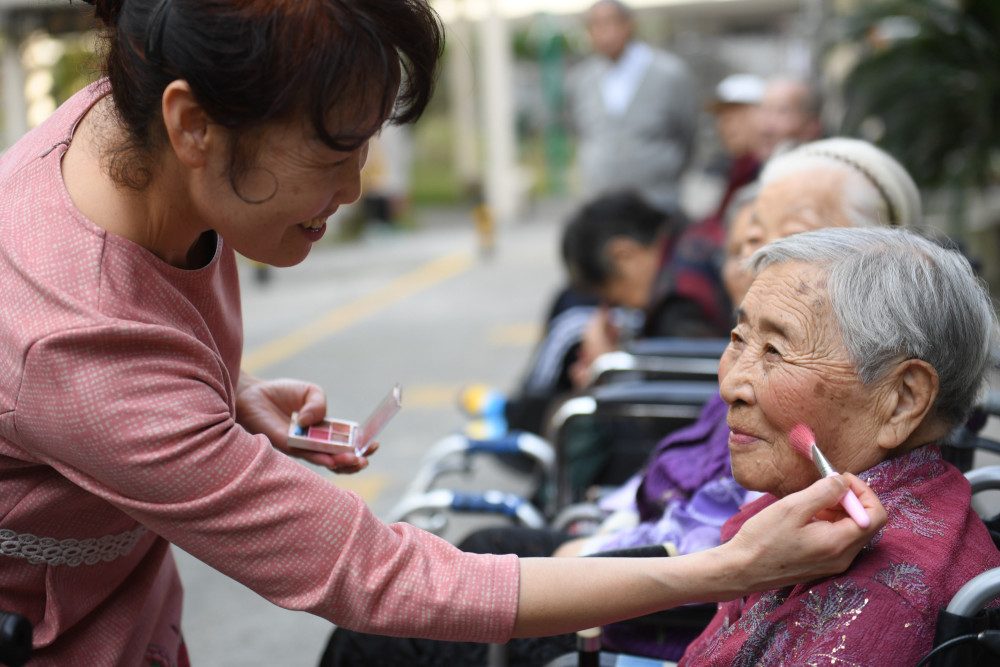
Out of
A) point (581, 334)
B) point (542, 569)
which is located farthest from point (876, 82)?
point (542, 569)

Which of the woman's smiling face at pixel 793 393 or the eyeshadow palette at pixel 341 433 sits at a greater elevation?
the woman's smiling face at pixel 793 393

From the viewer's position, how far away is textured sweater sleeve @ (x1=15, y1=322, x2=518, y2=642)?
3.57 ft

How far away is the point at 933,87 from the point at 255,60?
14.4 ft

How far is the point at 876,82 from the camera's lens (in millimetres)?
4738

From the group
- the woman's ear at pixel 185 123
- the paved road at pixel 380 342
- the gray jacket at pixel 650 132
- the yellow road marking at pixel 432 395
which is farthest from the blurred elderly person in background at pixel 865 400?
the gray jacket at pixel 650 132

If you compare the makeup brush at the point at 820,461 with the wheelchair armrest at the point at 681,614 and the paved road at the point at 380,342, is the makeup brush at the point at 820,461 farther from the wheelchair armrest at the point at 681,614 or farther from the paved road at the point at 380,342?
the paved road at the point at 380,342

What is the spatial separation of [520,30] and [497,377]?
62.0ft

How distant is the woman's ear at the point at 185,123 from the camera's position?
1.08 meters

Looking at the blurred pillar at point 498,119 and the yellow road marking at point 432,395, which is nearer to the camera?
the yellow road marking at point 432,395

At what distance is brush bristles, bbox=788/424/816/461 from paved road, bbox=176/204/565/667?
2.22 meters

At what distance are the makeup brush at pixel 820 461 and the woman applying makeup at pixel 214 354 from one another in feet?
0.05

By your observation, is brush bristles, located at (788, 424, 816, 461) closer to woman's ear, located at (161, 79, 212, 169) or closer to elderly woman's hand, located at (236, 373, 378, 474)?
elderly woman's hand, located at (236, 373, 378, 474)

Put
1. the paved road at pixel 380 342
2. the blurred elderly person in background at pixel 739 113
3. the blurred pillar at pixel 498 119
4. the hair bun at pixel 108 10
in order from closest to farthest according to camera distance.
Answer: the hair bun at pixel 108 10 → the paved road at pixel 380 342 → the blurred elderly person in background at pixel 739 113 → the blurred pillar at pixel 498 119

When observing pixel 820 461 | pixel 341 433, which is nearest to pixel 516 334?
pixel 341 433
